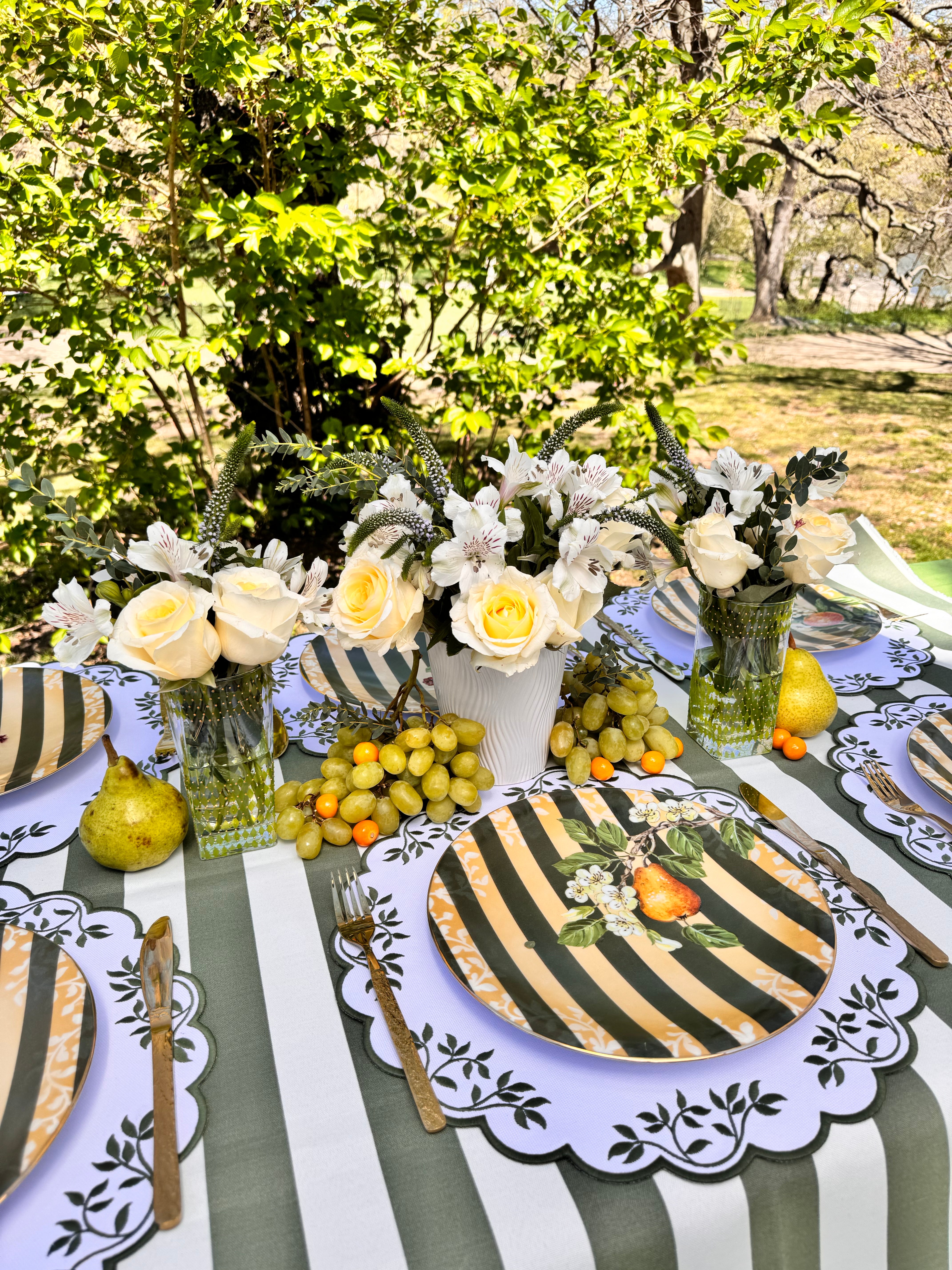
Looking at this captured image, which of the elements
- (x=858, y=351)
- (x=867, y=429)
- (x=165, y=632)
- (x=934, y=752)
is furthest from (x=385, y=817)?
(x=858, y=351)

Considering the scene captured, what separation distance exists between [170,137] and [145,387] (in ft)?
1.95

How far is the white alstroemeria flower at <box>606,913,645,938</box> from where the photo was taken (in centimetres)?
85

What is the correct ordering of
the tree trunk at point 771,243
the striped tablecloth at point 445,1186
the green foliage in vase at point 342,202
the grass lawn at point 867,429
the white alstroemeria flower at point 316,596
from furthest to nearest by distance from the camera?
the tree trunk at point 771,243, the grass lawn at point 867,429, the green foliage in vase at point 342,202, the white alstroemeria flower at point 316,596, the striped tablecloth at point 445,1186

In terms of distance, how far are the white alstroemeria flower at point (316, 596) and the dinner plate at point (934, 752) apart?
28.8 inches

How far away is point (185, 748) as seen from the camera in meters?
0.95

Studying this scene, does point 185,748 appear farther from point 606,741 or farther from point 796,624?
point 796,624

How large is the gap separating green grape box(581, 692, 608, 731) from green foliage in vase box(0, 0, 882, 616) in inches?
46.1

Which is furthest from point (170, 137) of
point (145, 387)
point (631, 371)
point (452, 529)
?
point (452, 529)

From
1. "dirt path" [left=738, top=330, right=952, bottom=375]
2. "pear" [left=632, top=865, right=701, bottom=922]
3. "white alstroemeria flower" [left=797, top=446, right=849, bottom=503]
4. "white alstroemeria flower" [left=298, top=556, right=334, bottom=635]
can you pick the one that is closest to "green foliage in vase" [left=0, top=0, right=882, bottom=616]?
"white alstroemeria flower" [left=298, top=556, right=334, bottom=635]

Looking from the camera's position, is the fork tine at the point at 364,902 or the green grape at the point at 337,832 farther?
the green grape at the point at 337,832

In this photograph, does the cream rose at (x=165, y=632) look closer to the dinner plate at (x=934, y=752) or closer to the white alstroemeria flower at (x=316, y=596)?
the white alstroemeria flower at (x=316, y=596)

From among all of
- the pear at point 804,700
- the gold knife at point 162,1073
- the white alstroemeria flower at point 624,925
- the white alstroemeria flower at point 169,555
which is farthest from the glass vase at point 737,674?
the gold knife at point 162,1073

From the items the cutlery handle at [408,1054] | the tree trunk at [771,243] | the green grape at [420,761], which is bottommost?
the cutlery handle at [408,1054]

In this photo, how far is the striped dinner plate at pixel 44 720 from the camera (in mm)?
1168
